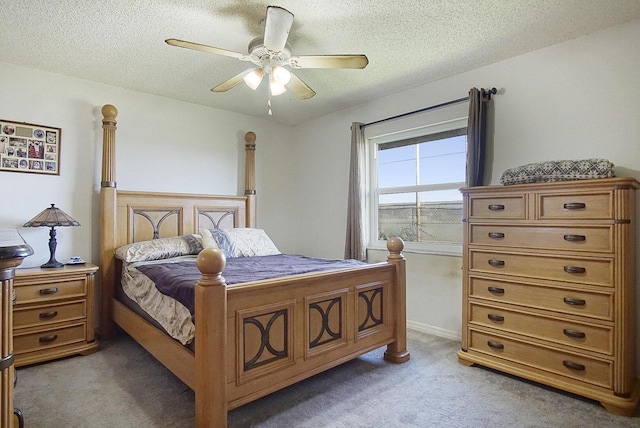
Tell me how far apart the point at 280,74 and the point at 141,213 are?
210 cm

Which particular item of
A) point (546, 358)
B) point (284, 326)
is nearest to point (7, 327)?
point (284, 326)

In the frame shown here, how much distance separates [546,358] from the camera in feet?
7.23

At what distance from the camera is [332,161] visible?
4270 millimetres

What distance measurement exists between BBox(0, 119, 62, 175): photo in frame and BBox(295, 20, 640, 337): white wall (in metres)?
2.97

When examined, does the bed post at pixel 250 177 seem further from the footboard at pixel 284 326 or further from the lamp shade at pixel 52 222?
the footboard at pixel 284 326

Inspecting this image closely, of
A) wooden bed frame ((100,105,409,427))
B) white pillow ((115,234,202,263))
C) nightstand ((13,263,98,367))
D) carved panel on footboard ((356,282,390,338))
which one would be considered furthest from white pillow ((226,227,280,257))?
carved panel on footboard ((356,282,390,338))

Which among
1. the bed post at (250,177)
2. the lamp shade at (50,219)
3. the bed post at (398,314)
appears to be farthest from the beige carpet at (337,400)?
the bed post at (250,177)

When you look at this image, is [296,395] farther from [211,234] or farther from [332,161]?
[332,161]

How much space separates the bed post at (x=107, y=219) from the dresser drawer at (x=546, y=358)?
311cm

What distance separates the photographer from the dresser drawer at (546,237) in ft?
6.64

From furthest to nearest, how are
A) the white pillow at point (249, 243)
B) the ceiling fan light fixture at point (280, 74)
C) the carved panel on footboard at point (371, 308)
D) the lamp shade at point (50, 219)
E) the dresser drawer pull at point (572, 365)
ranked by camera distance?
the white pillow at point (249, 243), the lamp shade at point (50, 219), the carved panel on footboard at point (371, 308), the ceiling fan light fixture at point (280, 74), the dresser drawer pull at point (572, 365)

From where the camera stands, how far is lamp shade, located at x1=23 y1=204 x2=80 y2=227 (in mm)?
2678

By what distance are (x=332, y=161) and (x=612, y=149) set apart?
8.75 feet

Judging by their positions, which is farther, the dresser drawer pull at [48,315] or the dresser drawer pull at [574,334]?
the dresser drawer pull at [48,315]
